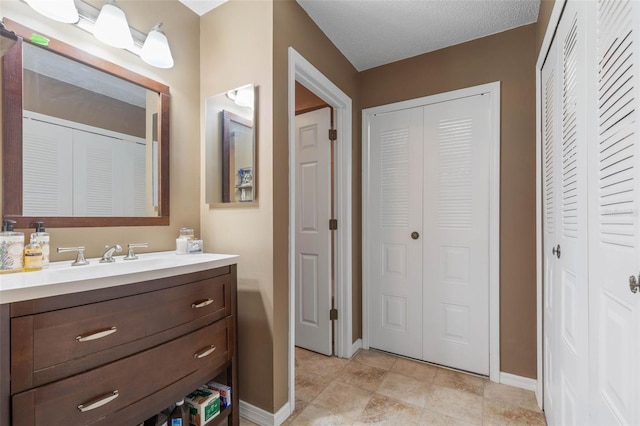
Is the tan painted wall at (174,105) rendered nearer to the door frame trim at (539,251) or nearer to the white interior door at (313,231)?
the white interior door at (313,231)

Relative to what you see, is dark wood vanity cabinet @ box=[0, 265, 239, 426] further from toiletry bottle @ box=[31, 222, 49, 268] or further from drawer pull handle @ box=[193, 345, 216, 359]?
toiletry bottle @ box=[31, 222, 49, 268]

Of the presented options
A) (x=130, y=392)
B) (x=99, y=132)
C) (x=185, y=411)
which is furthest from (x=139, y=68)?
(x=185, y=411)

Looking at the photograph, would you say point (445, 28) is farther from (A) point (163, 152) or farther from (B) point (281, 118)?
(A) point (163, 152)

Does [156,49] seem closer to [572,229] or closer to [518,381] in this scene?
[572,229]

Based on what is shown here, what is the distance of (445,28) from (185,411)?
8.85ft

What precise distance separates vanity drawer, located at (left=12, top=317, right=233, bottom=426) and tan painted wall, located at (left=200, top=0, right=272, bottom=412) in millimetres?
275

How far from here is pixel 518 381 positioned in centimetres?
200

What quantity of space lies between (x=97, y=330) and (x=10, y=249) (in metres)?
0.49

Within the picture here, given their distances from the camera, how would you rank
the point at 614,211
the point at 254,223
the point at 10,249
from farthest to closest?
the point at 254,223 → the point at 10,249 → the point at 614,211

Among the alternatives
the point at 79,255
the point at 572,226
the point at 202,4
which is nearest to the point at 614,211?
the point at 572,226

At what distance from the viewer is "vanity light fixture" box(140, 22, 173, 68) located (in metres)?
1.60

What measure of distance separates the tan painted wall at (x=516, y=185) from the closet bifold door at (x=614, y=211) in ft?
3.71

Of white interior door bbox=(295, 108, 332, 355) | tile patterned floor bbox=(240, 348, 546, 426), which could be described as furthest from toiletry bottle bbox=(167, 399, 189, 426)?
white interior door bbox=(295, 108, 332, 355)

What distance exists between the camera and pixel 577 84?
107 centimetres
